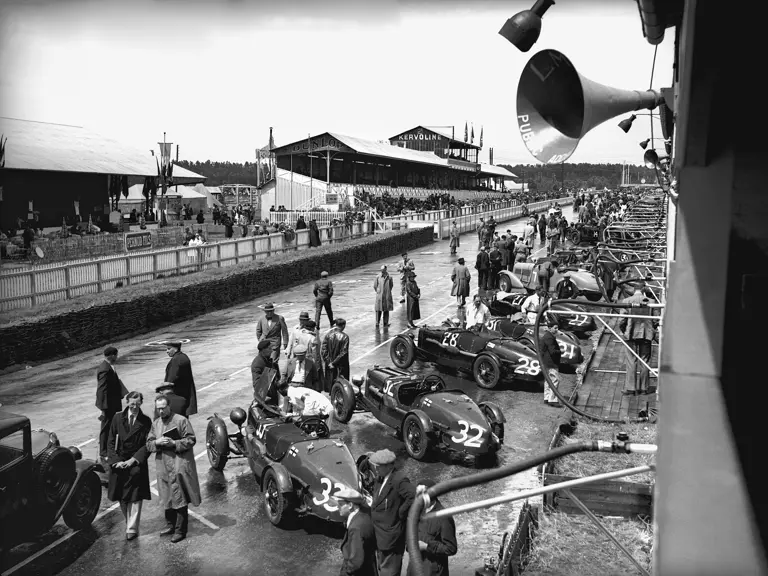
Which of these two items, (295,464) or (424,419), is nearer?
(295,464)

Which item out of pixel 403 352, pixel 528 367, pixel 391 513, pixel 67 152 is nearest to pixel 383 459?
pixel 391 513

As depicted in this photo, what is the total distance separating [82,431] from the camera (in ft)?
38.2

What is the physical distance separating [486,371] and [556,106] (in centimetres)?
974

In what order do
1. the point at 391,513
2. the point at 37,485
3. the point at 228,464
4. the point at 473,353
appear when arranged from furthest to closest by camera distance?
the point at 473,353
the point at 228,464
the point at 37,485
the point at 391,513

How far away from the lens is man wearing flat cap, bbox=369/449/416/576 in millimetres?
6270

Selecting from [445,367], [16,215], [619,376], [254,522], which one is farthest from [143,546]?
[16,215]

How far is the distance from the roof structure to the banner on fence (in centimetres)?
880

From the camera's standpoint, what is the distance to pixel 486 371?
14.1 meters

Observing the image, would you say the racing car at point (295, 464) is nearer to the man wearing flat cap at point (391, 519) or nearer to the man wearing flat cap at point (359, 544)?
the man wearing flat cap at point (391, 519)

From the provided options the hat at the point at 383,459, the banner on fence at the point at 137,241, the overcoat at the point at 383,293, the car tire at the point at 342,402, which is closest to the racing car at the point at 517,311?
the overcoat at the point at 383,293

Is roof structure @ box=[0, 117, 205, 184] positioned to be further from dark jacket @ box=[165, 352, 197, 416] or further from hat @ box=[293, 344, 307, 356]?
dark jacket @ box=[165, 352, 197, 416]

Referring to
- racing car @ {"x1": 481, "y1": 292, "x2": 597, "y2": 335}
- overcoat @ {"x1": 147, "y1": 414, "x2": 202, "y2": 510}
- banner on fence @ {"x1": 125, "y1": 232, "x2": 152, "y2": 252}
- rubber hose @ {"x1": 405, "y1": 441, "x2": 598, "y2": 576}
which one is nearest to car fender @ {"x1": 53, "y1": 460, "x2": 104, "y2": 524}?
overcoat @ {"x1": 147, "y1": 414, "x2": 202, "y2": 510}

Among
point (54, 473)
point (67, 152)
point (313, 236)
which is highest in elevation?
point (67, 152)

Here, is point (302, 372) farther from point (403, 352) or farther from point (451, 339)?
point (403, 352)
